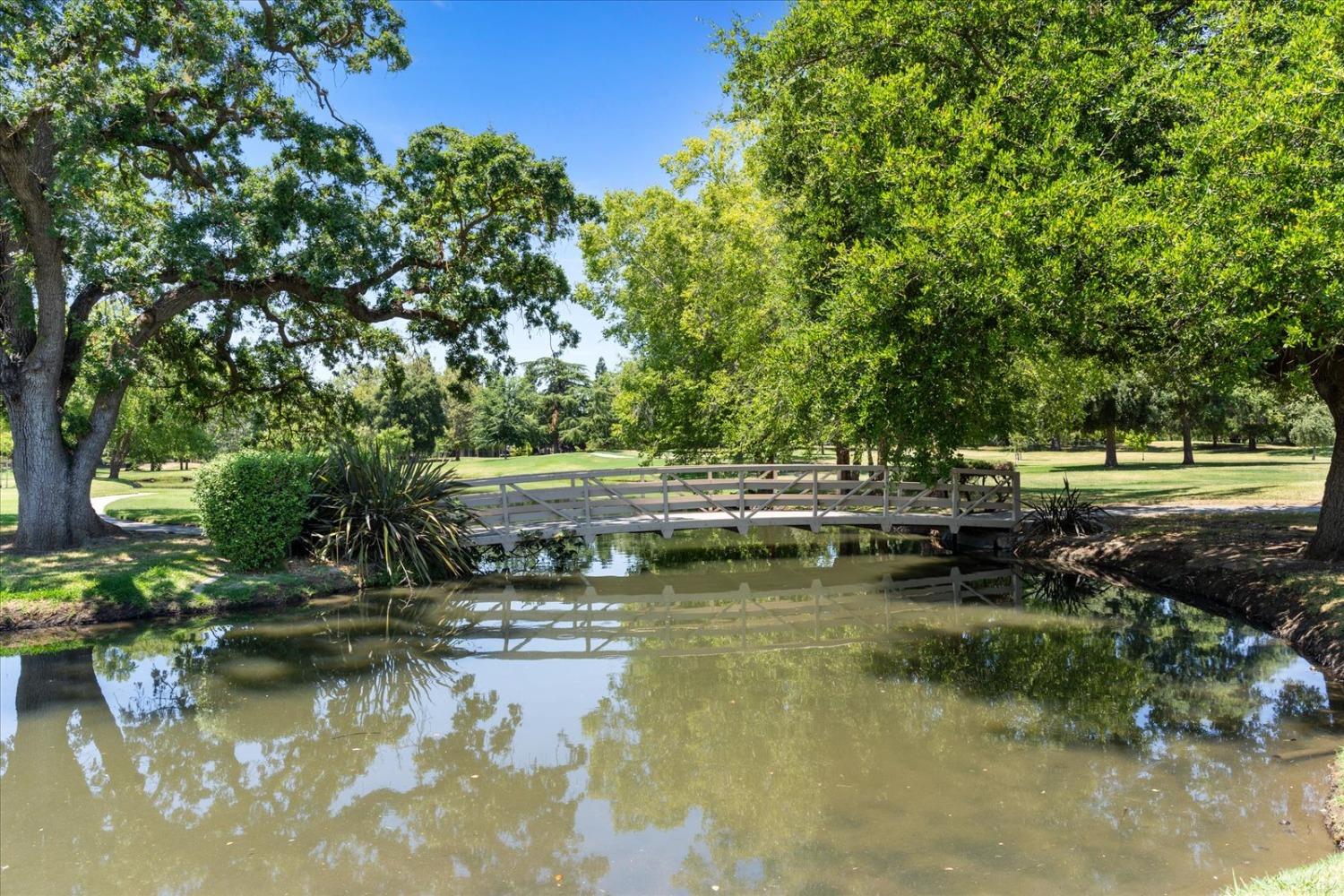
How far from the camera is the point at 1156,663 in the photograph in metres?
9.70

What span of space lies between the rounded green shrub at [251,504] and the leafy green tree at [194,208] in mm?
3037

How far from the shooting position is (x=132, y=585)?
509 inches

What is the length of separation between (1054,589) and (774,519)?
5730 mm

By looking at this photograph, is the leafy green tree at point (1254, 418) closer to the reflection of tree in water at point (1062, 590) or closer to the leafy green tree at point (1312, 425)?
the leafy green tree at point (1312, 425)

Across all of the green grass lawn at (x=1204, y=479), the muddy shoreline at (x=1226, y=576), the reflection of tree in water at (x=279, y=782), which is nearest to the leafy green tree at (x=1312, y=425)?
the green grass lawn at (x=1204, y=479)

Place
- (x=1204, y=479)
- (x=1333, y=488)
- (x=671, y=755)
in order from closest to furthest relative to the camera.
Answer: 1. (x=671, y=755)
2. (x=1333, y=488)
3. (x=1204, y=479)

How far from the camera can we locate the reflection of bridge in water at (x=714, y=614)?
11320 mm

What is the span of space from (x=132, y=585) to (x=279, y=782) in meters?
8.27

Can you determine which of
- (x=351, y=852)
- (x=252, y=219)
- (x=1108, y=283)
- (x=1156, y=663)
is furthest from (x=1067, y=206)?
(x=252, y=219)

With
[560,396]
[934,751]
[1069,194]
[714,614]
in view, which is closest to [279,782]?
[934,751]

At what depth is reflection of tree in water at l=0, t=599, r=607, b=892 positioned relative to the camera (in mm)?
5332

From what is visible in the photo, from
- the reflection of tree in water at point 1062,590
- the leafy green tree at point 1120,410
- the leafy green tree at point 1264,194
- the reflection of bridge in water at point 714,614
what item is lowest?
the reflection of tree in water at point 1062,590

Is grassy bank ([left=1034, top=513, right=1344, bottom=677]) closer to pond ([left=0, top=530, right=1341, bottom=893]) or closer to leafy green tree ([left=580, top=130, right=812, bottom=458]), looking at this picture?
pond ([left=0, top=530, right=1341, bottom=893])

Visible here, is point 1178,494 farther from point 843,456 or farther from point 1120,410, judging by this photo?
point 1120,410
